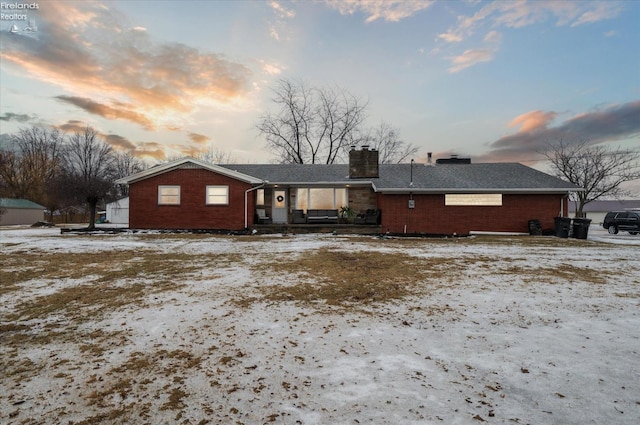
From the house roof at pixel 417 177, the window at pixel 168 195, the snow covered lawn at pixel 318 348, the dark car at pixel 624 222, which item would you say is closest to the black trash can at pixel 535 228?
the house roof at pixel 417 177

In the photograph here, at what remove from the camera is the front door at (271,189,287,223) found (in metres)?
19.6

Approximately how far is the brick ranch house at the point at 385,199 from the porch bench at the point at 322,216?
160mm

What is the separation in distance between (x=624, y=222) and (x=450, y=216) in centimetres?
1318

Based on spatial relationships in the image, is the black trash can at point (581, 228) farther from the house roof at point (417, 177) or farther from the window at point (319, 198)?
the window at point (319, 198)

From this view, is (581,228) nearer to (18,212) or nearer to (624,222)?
(624,222)

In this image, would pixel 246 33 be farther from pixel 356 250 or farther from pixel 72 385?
pixel 72 385

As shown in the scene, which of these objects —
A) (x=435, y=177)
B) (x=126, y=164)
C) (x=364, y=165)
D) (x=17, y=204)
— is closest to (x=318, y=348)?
(x=364, y=165)

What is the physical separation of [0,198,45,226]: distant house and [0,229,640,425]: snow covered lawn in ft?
135

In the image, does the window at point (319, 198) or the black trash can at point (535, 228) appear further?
the window at point (319, 198)

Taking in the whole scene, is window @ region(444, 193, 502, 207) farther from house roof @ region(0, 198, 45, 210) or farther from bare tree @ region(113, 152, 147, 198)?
bare tree @ region(113, 152, 147, 198)

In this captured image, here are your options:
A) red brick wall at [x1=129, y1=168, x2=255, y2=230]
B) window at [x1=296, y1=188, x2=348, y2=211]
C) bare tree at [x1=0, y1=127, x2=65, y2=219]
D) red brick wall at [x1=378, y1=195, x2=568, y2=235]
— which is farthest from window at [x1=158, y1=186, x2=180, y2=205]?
bare tree at [x1=0, y1=127, x2=65, y2=219]

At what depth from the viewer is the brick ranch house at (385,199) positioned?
17484 mm

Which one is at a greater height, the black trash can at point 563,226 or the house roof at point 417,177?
the house roof at point 417,177

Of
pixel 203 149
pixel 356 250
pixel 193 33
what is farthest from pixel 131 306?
pixel 203 149
